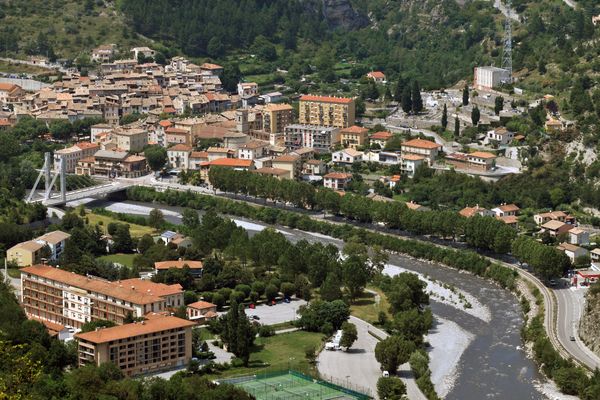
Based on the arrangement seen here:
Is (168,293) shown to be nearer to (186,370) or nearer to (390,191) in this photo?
(186,370)

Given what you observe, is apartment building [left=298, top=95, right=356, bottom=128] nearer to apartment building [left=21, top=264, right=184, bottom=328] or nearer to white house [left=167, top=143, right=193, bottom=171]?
white house [left=167, top=143, right=193, bottom=171]

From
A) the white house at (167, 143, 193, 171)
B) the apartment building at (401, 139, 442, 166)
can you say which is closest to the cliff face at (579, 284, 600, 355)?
the apartment building at (401, 139, 442, 166)

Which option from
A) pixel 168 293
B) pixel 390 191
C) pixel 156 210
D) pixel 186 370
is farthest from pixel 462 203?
pixel 186 370

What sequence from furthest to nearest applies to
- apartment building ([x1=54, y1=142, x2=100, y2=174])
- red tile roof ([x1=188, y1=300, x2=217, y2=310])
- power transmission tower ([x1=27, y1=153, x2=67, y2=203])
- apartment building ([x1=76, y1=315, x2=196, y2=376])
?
apartment building ([x1=54, y1=142, x2=100, y2=174])
power transmission tower ([x1=27, y1=153, x2=67, y2=203])
red tile roof ([x1=188, y1=300, x2=217, y2=310])
apartment building ([x1=76, y1=315, x2=196, y2=376])

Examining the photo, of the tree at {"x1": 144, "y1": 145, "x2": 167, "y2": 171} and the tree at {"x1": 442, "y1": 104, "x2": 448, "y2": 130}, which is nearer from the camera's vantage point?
the tree at {"x1": 144, "y1": 145, "x2": 167, "y2": 171}

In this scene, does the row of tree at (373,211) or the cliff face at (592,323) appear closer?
the cliff face at (592,323)

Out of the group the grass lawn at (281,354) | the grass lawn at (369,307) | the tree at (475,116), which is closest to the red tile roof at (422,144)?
the tree at (475,116)

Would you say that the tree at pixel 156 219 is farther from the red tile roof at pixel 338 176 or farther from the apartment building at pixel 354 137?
the apartment building at pixel 354 137
